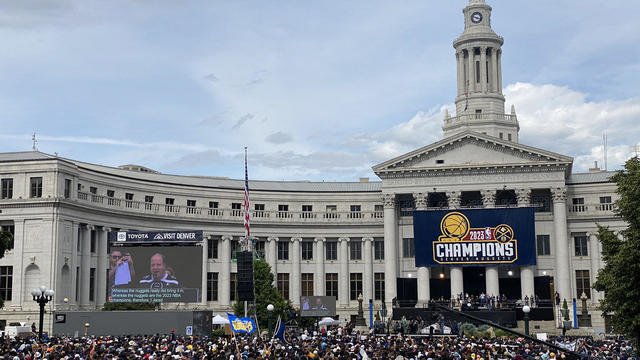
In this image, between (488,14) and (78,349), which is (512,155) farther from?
(78,349)

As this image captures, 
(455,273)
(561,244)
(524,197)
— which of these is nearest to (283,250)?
(455,273)

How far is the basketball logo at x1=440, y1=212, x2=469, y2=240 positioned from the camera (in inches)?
3314

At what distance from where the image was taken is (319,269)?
299 feet

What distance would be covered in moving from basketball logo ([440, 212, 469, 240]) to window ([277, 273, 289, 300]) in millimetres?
19201

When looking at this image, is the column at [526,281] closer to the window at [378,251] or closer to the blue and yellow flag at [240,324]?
the window at [378,251]

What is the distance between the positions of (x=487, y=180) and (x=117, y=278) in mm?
41635

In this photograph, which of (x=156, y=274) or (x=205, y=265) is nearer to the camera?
(x=156, y=274)

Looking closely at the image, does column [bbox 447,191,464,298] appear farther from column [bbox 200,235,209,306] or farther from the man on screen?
the man on screen

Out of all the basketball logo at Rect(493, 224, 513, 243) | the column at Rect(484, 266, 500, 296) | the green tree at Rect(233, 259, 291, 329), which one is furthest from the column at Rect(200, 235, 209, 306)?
the basketball logo at Rect(493, 224, 513, 243)

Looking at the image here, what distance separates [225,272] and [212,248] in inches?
123

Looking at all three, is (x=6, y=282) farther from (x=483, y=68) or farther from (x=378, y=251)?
(x=483, y=68)

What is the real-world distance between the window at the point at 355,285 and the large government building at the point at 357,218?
0.12 meters

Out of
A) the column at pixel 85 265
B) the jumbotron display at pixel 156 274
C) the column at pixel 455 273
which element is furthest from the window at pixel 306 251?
the jumbotron display at pixel 156 274

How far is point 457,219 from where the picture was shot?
3332 inches
